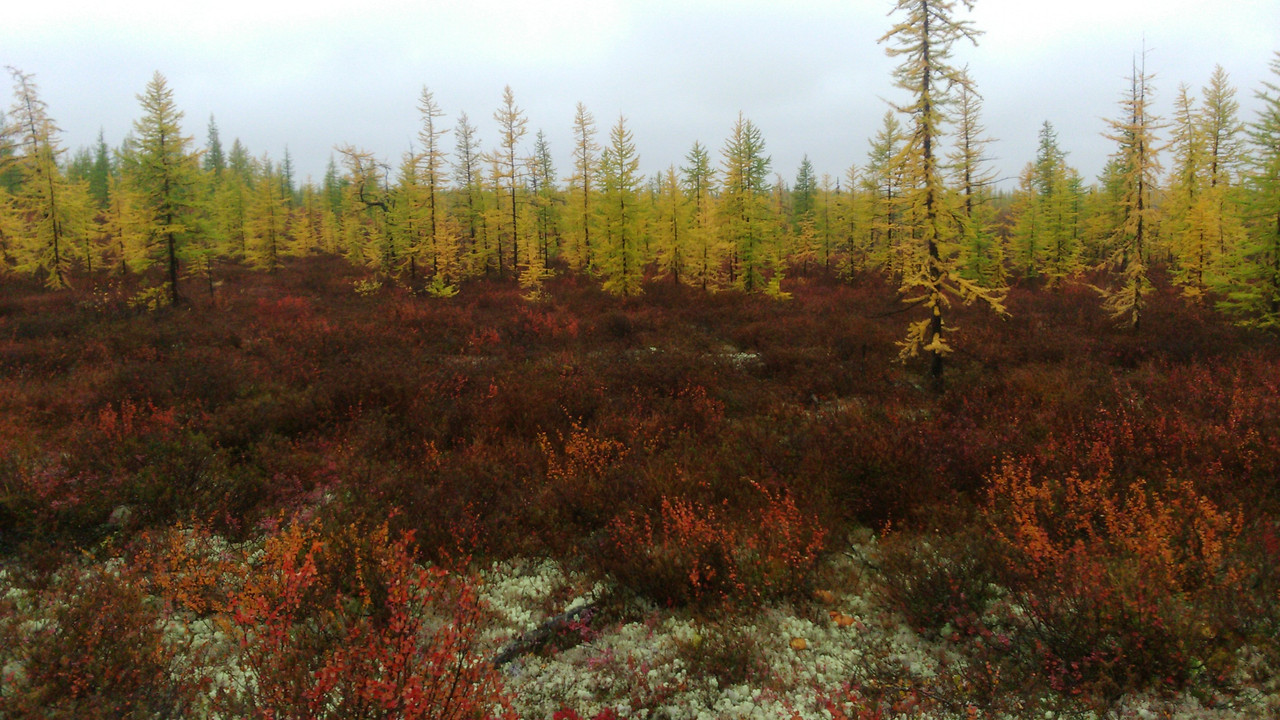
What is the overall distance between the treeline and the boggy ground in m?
5.44

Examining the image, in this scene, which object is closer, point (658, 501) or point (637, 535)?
point (637, 535)

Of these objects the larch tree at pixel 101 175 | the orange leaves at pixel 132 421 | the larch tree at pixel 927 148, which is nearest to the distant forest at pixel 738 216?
the larch tree at pixel 927 148

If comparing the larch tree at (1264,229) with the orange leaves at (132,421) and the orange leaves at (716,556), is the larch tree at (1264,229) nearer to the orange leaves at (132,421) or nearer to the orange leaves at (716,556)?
the orange leaves at (716,556)

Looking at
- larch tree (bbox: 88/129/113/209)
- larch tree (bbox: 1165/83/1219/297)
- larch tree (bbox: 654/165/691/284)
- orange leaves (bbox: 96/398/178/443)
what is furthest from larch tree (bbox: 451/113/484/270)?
larch tree (bbox: 88/129/113/209)

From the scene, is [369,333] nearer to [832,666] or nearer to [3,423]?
[3,423]

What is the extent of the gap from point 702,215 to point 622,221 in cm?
520

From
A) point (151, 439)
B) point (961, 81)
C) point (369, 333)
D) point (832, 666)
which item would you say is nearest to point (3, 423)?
point (151, 439)

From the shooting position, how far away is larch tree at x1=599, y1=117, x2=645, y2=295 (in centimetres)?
2562

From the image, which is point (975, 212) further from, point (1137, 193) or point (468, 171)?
point (468, 171)

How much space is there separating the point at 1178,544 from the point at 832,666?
3898mm

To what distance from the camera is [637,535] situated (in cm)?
616

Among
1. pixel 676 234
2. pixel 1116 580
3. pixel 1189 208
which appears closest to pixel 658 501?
pixel 1116 580

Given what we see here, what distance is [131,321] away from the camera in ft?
57.6

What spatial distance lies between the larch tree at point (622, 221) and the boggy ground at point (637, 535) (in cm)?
1265
